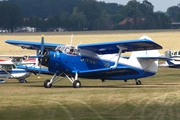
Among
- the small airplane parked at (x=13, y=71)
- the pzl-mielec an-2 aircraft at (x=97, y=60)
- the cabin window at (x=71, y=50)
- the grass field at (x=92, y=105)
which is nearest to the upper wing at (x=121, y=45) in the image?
the pzl-mielec an-2 aircraft at (x=97, y=60)

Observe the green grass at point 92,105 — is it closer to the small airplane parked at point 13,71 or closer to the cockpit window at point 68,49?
the cockpit window at point 68,49

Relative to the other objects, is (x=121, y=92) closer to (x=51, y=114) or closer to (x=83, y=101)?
(x=83, y=101)

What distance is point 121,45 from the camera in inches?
922

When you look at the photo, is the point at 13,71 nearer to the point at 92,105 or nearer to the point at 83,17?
the point at 92,105

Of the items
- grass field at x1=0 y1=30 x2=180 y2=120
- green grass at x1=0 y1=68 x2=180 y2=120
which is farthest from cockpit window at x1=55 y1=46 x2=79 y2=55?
green grass at x1=0 y1=68 x2=180 y2=120

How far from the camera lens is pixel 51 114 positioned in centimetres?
1541

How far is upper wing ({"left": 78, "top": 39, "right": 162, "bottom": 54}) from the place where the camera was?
2258 cm

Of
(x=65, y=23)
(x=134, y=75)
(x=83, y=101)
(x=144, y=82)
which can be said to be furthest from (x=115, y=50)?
(x=65, y=23)

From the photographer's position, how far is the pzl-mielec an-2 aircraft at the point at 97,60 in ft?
75.7

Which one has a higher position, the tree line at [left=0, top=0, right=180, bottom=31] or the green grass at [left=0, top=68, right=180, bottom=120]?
the green grass at [left=0, top=68, right=180, bottom=120]

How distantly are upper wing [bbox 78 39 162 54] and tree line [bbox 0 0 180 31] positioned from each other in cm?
9186

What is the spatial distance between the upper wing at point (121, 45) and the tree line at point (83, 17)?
3616 inches

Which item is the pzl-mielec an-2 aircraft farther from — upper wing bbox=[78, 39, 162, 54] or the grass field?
the grass field

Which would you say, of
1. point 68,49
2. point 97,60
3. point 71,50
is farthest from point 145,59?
point 68,49
